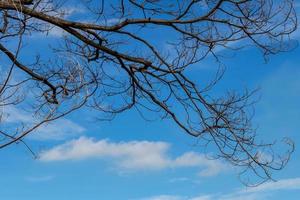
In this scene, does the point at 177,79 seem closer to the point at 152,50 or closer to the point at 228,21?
the point at 152,50

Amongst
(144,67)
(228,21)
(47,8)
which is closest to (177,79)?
(144,67)

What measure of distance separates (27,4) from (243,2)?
2.44 metres

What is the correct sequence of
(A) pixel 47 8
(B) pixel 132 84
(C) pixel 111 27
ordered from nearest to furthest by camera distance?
1. (C) pixel 111 27
2. (A) pixel 47 8
3. (B) pixel 132 84

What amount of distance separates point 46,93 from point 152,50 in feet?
5.45

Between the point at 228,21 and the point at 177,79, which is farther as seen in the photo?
the point at 177,79

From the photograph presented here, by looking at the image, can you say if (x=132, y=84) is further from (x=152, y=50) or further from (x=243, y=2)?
(x=243, y=2)

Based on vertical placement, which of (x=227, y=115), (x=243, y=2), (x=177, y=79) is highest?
(x=243, y=2)

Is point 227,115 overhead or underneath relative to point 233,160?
overhead

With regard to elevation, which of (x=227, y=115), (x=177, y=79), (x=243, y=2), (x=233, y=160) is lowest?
(x=233, y=160)

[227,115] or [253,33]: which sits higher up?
[253,33]

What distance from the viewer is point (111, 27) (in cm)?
614

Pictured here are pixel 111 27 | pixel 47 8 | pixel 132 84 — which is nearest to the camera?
pixel 111 27

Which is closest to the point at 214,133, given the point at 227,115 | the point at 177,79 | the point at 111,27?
the point at 227,115

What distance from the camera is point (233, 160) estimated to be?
6434mm
